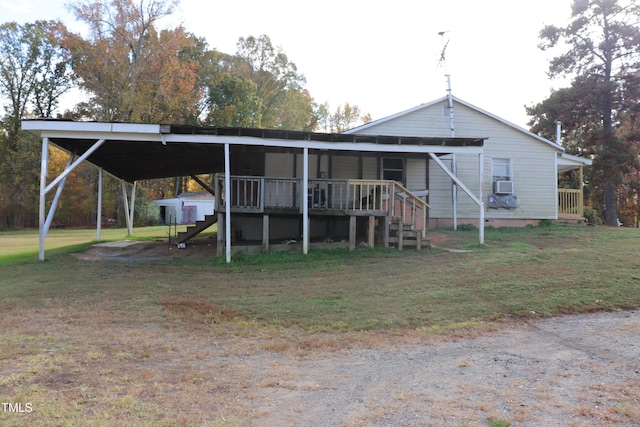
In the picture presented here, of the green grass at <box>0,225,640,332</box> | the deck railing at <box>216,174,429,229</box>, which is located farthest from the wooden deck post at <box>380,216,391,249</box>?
the green grass at <box>0,225,640,332</box>

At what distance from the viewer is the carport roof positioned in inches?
413

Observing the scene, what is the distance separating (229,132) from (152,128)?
1786 mm

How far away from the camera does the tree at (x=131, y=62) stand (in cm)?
2975

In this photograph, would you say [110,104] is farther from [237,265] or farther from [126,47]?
[237,265]

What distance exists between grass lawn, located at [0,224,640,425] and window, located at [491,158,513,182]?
5478 mm

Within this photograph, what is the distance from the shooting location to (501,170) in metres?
17.2

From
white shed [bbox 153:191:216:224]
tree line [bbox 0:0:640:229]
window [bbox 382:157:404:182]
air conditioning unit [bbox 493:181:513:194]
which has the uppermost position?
tree line [bbox 0:0:640:229]

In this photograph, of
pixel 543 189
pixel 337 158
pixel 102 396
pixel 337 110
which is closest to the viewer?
pixel 102 396

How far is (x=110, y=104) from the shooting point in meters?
31.0

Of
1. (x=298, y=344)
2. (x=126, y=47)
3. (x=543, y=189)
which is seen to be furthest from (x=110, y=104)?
(x=298, y=344)

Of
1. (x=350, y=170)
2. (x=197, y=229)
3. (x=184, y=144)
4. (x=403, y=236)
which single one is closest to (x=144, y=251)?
(x=197, y=229)

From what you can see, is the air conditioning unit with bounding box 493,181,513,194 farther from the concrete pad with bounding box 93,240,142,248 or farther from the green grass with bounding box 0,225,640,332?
the concrete pad with bounding box 93,240,142,248

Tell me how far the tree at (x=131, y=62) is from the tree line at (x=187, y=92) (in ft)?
0.23

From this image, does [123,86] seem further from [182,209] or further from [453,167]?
[453,167]
